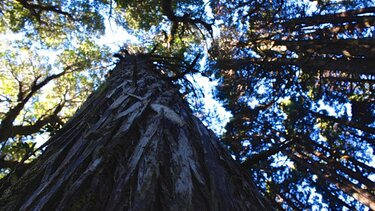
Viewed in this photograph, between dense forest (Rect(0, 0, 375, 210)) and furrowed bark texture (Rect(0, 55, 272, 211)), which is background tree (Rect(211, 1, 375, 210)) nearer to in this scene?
dense forest (Rect(0, 0, 375, 210))

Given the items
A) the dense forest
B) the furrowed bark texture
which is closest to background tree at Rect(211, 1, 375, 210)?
the dense forest

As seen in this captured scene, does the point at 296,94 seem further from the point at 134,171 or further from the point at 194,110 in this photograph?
the point at 134,171

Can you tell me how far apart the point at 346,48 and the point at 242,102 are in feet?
14.5

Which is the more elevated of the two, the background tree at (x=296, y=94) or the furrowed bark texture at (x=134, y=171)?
the background tree at (x=296, y=94)

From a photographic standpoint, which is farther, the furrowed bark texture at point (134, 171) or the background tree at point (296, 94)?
the background tree at point (296, 94)

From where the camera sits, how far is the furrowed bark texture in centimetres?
114

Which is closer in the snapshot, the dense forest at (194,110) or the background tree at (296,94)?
the dense forest at (194,110)

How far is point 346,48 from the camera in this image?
7625 millimetres

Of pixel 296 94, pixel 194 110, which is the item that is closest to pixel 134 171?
pixel 194 110

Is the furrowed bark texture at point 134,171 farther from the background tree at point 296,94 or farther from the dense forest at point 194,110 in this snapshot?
the background tree at point 296,94

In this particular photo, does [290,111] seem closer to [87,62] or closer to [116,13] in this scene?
[116,13]

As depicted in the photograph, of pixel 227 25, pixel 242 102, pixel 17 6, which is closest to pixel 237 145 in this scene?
pixel 242 102

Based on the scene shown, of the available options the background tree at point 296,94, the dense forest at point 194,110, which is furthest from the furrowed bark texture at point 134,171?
the background tree at point 296,94

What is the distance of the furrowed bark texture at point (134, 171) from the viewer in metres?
1.14
